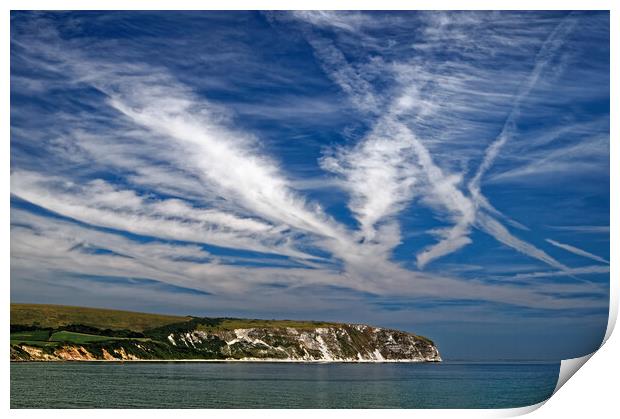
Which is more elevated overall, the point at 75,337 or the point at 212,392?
the point at 75,337

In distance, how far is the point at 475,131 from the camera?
26.1m

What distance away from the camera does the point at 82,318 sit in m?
40.7

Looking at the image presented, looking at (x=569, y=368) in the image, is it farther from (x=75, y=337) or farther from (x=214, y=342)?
(x=214, y=342)

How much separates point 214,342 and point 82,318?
654 inches

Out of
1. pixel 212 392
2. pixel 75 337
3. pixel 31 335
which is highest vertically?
pixel 75 337

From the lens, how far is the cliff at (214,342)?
43594 millimetres

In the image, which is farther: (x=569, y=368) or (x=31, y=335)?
(x=31, y=335)

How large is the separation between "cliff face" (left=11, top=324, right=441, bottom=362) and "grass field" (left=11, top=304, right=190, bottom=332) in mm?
1794

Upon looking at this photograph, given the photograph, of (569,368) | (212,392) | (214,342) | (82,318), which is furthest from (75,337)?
(569,368)

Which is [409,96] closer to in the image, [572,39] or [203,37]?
[572,39]

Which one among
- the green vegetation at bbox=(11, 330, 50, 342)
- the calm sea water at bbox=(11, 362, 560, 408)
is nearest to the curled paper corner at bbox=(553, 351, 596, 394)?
the calm sea water at bbox=(11, 362, 560, 408)

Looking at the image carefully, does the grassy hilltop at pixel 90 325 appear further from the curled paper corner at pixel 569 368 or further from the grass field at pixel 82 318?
the curled paper corner at pixel 569 368

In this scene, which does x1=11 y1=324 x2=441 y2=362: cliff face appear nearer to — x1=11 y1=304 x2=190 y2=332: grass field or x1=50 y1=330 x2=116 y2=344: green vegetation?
x1=50 y1=330 x2=116 y2=344: green vegetation

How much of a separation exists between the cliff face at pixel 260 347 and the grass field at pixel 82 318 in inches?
70.6
